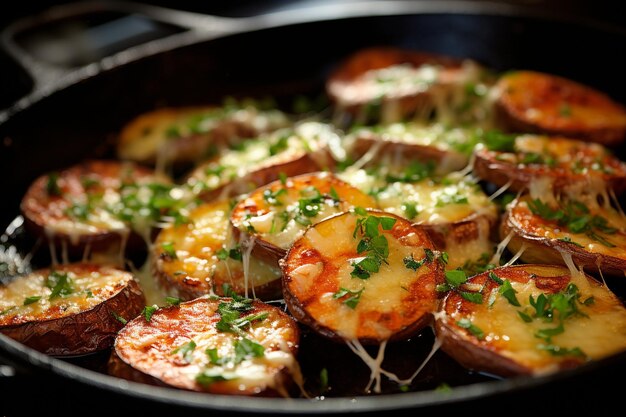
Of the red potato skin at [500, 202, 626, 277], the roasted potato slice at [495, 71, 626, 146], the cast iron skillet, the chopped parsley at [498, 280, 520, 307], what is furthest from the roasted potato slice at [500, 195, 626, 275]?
the roasted potato slice at [495, 71, 626, 146]

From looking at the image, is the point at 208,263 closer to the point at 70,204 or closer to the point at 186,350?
the point at 186,350

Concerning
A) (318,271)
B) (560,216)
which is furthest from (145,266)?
(560,216)

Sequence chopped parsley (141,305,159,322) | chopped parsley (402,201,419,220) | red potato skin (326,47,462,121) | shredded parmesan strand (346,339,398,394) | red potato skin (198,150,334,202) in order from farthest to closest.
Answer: red potato skin (326,47,462,121), red potato skin (198,150,334,202), chopped parsley (402,201,419,220), chopped parsley (141,305,159,322), shredded parmesan strand (346,339,398,394)

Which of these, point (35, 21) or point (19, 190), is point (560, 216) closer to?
point (19, 190)

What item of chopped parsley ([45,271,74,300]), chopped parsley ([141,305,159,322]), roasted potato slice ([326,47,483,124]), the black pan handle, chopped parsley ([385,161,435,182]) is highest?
the black pan handle

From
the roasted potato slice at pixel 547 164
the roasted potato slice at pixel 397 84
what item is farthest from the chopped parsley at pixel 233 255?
the roasted potato slice at pixel 397 84

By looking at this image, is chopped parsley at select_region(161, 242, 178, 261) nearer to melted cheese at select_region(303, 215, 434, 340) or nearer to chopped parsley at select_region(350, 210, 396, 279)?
melted cheese at select_region(303, 215, 434, 340)

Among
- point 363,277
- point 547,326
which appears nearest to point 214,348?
point 363,277
